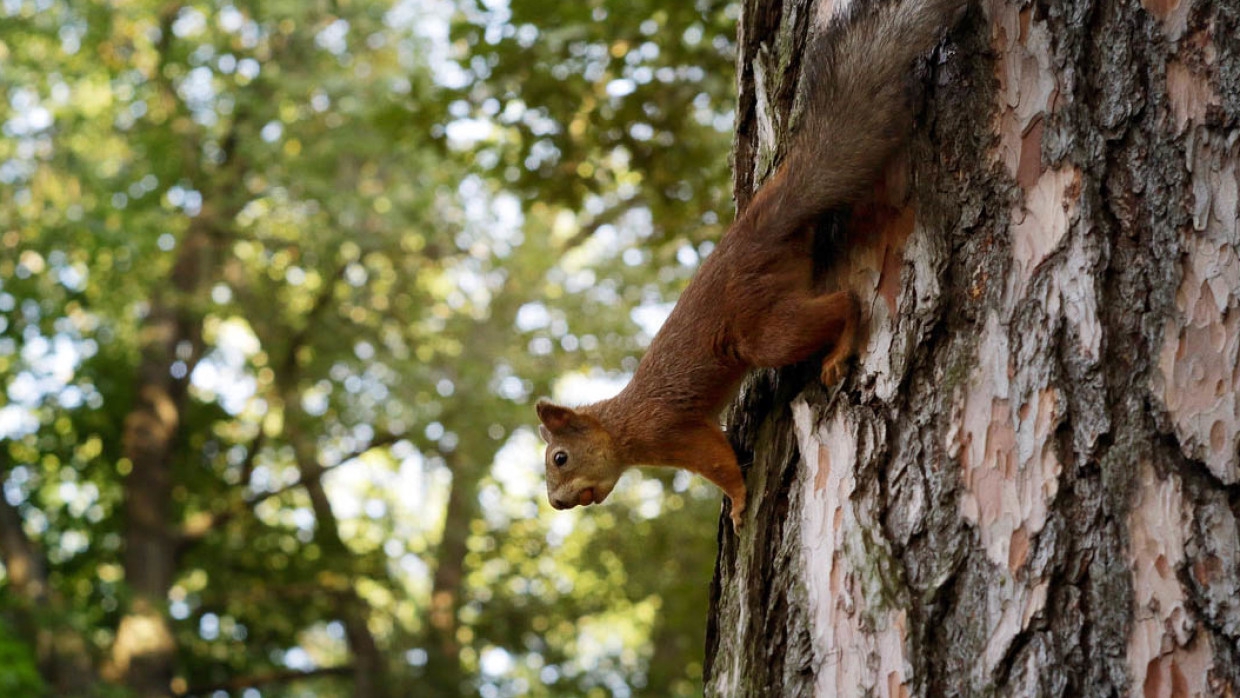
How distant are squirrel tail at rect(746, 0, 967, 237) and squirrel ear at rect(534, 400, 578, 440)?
1102 mm

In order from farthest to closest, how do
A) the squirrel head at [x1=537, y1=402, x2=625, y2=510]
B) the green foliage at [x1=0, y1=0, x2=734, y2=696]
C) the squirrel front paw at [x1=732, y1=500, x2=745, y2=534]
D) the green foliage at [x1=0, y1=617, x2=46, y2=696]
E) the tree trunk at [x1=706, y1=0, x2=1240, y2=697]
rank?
the green foliage at [x1=0, y1=0, x2=734, y2=696]
the green foliage at [x1=0, y1=617, x2=46, y2=696]
the squirrel head at [x1=537, y1=402, x2=625, y2=510]
the squirrel front paw at [x1=732, y1=500, x2=745, y2=534]
the tree trunk at [x1=706, y1=0, x2=1240, y2=697]

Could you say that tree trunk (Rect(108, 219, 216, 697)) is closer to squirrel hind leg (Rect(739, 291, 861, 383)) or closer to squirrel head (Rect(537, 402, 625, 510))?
squirrel head (Rect(537, 402, 625, 510))

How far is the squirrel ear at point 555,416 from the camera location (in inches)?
126

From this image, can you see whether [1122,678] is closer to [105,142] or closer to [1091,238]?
[1091,238]

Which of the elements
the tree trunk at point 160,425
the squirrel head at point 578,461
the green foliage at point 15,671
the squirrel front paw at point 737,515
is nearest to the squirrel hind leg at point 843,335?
the squirrel front paw at point 737,515

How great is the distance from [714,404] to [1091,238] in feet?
3.53

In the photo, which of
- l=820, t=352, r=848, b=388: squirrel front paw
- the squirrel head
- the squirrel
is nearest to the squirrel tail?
the squirrel

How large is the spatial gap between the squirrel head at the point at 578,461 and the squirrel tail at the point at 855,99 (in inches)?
40.6

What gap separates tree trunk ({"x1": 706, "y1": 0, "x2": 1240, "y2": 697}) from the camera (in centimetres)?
163

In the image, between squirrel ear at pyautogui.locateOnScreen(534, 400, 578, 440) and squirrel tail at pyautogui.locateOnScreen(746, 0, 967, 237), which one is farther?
squirrel ear at pyautogui.locateOnScreen(534, 400, 578, 440)

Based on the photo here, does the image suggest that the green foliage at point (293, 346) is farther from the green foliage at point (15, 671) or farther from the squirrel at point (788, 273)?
the squirrel at point (788, 273)

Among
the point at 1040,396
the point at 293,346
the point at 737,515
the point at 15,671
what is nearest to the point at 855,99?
the point at 1040,396

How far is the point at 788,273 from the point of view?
2324 mm

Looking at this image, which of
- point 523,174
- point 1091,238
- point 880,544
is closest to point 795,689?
point 880,544
